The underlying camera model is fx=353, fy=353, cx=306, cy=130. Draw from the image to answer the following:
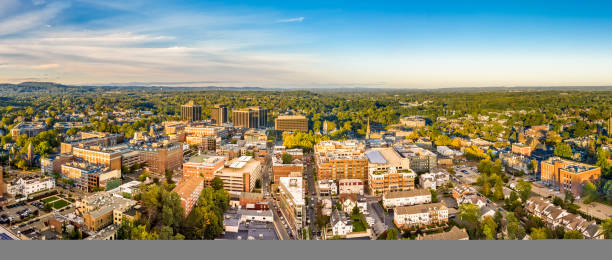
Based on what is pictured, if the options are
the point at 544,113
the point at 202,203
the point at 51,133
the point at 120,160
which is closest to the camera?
the point at 202,203

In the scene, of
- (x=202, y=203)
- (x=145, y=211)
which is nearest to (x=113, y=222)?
(x=145, y=211)

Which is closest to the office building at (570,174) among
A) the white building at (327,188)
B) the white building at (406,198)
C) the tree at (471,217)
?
the tree at (471,217)

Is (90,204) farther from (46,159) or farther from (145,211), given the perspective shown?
(46,159)

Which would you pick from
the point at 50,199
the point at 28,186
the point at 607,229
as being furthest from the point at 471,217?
the point at 28,186

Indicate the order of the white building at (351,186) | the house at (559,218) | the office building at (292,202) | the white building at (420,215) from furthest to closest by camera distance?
the white building at (351,186) → the white building at (420,215) → the office building at (292,202) → the house at (559,218)

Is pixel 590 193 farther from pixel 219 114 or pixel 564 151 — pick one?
pixel 219 114

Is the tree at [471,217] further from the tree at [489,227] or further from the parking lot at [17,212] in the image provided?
the parking lot at [17,212]
